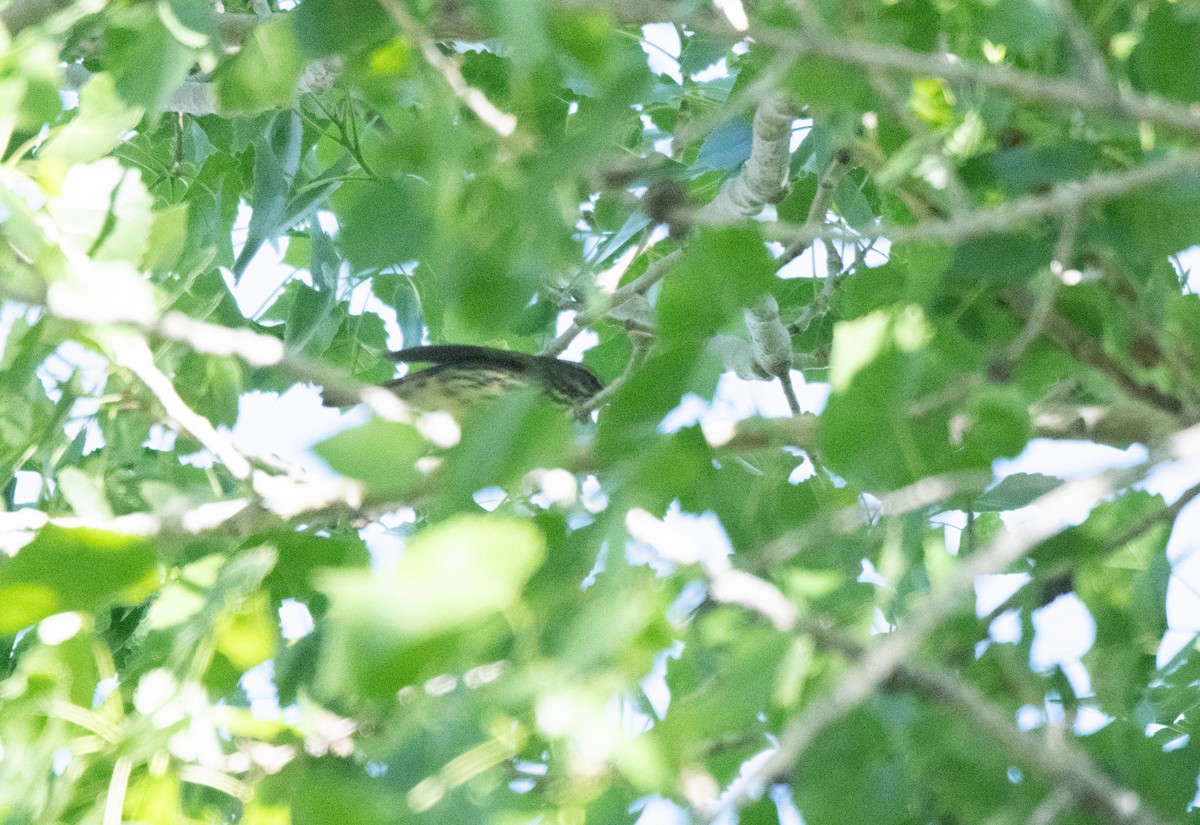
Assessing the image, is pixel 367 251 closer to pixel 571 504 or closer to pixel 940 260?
pixel 571 504

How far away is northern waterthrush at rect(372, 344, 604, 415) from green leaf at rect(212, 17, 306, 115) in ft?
3.84

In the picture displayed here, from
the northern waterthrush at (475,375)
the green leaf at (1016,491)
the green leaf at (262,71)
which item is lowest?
the northern waterthrush at (475,375)

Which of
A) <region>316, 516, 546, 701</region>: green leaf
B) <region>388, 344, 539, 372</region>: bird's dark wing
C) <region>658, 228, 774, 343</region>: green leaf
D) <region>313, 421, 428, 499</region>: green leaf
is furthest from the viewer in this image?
<region>388, 344, 539, 372</region>: bird's dark wing

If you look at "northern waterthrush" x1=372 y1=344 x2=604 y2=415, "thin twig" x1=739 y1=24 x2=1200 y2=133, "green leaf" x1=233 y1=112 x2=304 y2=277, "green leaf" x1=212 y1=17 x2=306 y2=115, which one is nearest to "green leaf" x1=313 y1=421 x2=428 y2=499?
"thin twig" x1=739 y1=24 x2=1200 y2=133

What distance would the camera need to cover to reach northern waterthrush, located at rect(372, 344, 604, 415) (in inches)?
92.3

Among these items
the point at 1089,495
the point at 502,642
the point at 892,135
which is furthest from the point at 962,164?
the point at 502,642

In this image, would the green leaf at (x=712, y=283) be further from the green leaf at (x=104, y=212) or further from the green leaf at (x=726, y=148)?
the green leaf at (x=726, y=148)

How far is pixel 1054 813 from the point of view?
2.38 ft

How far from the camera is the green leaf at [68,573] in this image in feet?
2.77

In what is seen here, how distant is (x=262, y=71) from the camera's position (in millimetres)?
1140

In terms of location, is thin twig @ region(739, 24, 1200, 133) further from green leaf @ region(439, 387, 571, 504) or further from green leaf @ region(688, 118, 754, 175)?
green leaf @ region(688, 118, 754, 175)

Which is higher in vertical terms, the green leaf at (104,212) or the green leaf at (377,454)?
the green leaf at (377,454)

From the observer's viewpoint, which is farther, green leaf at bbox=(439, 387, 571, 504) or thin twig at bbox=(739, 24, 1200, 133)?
thin twig at bbox=(739, 24, 1200, 133)

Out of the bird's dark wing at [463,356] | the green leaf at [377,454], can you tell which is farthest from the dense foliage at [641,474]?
the bird's dark wing at [463,356]
